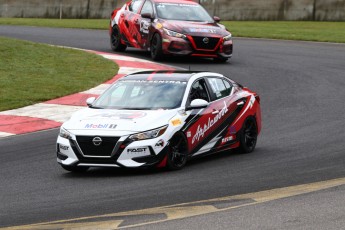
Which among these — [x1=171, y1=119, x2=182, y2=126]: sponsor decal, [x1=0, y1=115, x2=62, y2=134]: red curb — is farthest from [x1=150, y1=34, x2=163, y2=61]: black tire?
[x1=171, y1=119, x2=182, y2=126]: sponsor decal

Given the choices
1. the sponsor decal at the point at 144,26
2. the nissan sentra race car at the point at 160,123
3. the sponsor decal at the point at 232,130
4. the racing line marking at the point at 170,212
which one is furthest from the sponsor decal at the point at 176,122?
the sponsor decal at the point at 144,26

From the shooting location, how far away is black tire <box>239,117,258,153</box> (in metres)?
14.9

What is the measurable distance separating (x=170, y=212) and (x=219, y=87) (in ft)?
15.7

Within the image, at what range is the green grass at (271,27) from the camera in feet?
110

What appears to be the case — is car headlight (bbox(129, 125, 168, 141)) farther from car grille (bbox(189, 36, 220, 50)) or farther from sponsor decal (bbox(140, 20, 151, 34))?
sponsor decal (bbox(140, 20, 151, 34))

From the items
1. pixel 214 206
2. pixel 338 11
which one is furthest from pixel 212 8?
pixel 214 206

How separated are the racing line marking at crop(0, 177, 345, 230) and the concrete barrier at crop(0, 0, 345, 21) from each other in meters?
28.9

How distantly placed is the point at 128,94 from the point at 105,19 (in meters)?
31.1

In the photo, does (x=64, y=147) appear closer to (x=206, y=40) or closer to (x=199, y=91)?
(x=199, y=91)

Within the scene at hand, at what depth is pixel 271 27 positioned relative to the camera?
125ft

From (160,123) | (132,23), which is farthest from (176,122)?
(132,23)

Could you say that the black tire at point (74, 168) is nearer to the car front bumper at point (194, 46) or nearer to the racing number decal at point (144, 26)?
the car front bumper at point (194, 46)

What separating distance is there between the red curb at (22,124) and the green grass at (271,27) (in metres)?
15.9

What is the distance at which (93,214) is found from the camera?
34.0 ft
